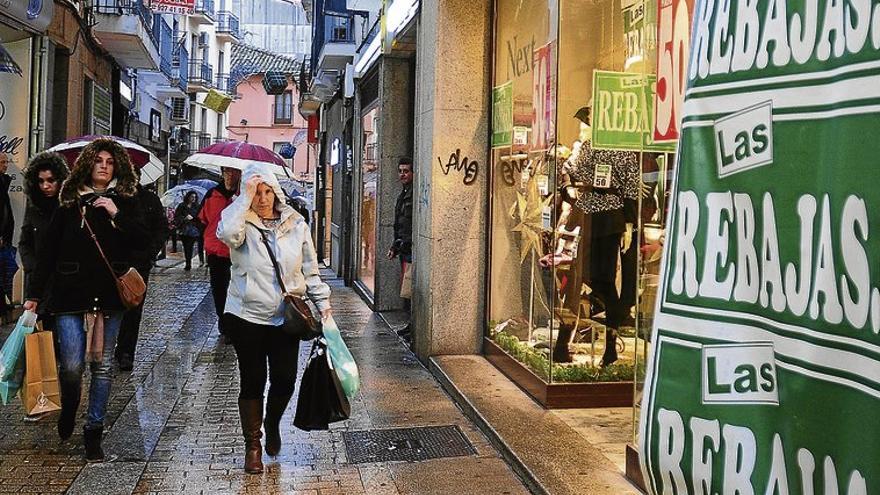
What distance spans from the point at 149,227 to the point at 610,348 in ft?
11.6

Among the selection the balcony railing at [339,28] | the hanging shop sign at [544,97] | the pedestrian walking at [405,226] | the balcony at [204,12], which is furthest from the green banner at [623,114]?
the balcony at [204,12]

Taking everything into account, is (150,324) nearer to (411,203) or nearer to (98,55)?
(411,203)

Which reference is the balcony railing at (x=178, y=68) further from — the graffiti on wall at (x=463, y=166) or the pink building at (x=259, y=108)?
the graffiti on wall at (x=463, y=166)

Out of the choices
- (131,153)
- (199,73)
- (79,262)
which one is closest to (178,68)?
(199,73)

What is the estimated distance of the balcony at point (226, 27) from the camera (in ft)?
186

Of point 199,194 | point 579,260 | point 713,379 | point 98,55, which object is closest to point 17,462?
point 579,260

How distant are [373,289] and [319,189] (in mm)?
13291

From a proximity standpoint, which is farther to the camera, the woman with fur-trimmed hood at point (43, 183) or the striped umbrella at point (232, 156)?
the striped umbrella at point (232, 156)

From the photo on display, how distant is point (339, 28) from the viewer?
18266 millimetres

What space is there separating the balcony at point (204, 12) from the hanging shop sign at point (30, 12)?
35.9 meters

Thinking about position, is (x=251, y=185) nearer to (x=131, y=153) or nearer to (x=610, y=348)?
(x=610, y=348)

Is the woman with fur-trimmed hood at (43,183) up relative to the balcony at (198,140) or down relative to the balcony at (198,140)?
down

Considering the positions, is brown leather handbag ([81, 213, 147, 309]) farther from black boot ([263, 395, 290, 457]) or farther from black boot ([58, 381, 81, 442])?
black boot ([263, 395, 290, 457])

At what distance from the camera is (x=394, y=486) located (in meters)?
5.40
